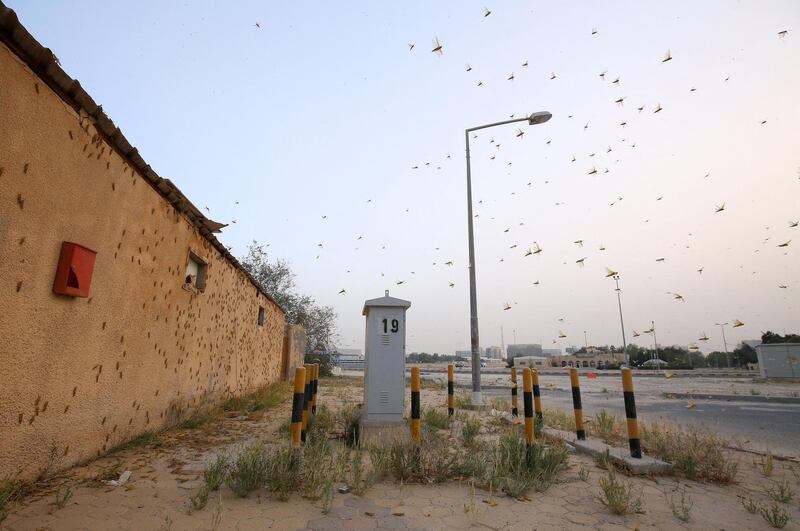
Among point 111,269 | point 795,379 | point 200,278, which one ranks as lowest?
point 795,379

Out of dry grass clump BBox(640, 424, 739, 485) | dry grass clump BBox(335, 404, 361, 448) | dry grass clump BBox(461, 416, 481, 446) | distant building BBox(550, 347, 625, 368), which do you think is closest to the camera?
dry grass clump BBox(640, 424, 739, 485)

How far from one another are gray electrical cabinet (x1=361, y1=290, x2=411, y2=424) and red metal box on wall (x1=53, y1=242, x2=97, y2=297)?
3.95 metres

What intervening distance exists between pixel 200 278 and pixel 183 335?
4.54 feet

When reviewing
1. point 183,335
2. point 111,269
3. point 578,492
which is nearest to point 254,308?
point 183,335

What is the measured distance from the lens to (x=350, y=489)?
362cm

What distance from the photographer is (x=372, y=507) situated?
3.26 meters

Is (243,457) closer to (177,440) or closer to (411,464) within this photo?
(411,464)

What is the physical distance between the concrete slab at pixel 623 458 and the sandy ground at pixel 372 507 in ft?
0.52

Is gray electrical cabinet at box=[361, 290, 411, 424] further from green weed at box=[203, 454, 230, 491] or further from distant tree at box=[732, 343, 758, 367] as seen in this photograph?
distant tree at box=[732, 343, 758, 367]

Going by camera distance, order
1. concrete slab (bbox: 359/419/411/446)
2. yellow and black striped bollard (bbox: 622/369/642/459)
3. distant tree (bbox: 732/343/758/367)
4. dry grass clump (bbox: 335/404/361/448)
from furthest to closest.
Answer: distant tree (bbox: 732/343/758/367) → dry grass clump (bbox: 335/404/361/448) → concrete slab (bbox: 359/419/411/446) → yellow and black striped bollard (bbox: 622/369/642/459)

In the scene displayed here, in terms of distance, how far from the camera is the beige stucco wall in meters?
3.05

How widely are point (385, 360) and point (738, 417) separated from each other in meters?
8.74

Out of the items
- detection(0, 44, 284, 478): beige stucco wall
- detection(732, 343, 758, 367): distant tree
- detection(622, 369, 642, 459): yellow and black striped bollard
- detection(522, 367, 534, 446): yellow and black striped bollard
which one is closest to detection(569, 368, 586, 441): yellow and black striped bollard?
detection(622, 369, 642, 459): yellow and black striped bollard

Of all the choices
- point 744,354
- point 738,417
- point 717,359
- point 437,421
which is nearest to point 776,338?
point 744,354
